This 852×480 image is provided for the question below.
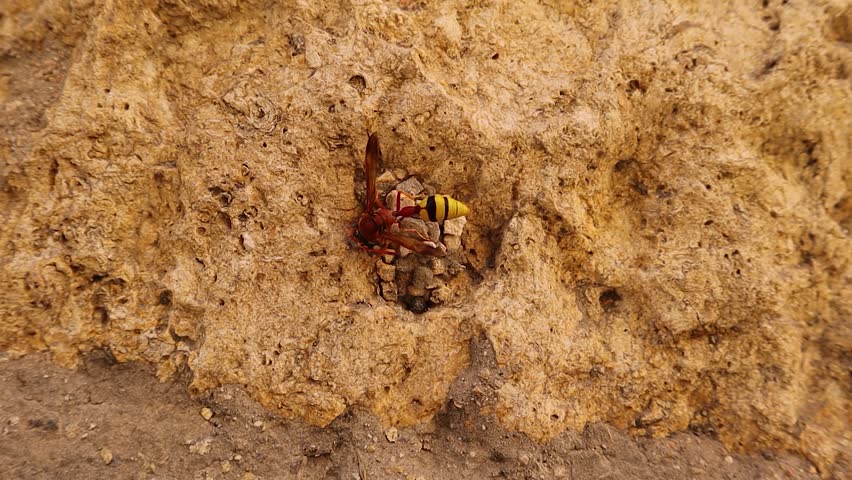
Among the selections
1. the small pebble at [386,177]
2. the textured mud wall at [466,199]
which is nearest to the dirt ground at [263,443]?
the textured mud wall at [466,199]

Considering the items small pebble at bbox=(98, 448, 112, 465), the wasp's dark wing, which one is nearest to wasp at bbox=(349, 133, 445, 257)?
the wasp's dark wing

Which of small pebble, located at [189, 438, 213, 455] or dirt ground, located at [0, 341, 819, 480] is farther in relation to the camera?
small pebble, located at [189, 438, 213, 455]

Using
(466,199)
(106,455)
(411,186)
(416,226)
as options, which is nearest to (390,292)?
(416,226)

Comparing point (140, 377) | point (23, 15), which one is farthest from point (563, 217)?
point (23, 15)

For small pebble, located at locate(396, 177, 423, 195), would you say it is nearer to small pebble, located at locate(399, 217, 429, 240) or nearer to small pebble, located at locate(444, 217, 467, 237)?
small pebble, located at locate(399, 217, 429, 240)

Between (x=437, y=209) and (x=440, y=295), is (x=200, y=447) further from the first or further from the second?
(x=437, y=209)

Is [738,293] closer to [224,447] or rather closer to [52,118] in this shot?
[224,447]

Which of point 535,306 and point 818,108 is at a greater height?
point 818,108
